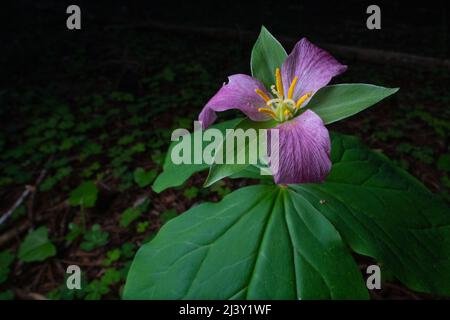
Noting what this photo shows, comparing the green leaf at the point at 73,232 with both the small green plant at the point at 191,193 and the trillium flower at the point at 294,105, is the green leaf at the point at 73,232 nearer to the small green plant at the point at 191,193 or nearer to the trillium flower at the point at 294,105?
the small green plant at the point at 191,193

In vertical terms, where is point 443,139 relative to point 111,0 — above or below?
below

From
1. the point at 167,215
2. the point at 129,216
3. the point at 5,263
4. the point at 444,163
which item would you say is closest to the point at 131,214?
the point at 129,216

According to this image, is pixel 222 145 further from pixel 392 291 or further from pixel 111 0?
pixel 111 0

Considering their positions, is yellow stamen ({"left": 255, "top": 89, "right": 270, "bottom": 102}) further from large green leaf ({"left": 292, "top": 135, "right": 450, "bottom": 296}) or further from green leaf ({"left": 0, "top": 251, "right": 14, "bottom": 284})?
green leaf ({"left": 0, "top": 251, "right": 14, "bottom": 284})

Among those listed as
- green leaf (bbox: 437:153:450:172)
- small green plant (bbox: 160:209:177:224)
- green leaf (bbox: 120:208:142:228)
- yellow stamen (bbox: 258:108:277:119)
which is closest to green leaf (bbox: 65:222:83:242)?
green leaf (bbox: 120:208:142:228)

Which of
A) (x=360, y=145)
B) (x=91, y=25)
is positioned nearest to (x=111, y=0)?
(x=91, y=25)

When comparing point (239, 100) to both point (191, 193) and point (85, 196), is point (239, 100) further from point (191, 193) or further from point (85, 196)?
point (85, 196)
